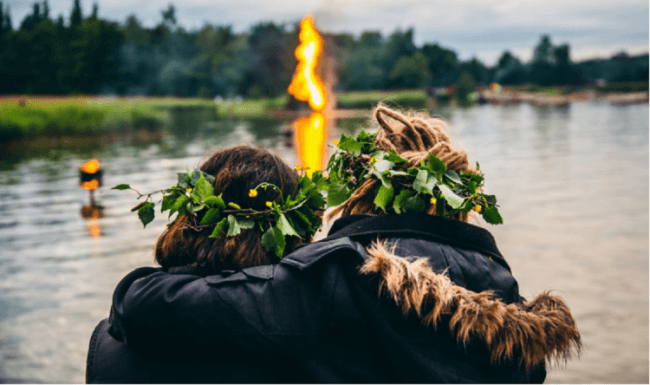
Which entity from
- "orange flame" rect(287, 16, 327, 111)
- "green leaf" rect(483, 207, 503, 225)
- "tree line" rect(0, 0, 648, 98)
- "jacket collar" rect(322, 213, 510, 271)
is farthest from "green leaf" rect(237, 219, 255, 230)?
"tree line" rect(0, 0, 648, 98)

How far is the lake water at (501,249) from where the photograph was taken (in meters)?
7.52

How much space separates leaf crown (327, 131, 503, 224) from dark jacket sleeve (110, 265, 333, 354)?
1.68 ft

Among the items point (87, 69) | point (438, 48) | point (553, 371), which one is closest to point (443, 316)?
point (553, 371)

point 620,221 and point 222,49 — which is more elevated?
point 222,49

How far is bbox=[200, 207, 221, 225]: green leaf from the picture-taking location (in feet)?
8.37

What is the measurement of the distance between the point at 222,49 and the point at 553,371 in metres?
146

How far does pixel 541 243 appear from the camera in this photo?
12.8 metres

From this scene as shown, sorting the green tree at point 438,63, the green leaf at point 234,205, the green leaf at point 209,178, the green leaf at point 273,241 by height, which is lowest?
the green leaf at point 273,241

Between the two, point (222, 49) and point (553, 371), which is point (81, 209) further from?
point (222, 49)

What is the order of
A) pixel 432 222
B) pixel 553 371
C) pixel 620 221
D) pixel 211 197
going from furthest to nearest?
1. pixel 620 221
2. pixel 553 371
3. pixel 211 197
4. pixel 432 222

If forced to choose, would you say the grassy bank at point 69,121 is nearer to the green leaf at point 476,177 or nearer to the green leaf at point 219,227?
the green leaf at point 219,227

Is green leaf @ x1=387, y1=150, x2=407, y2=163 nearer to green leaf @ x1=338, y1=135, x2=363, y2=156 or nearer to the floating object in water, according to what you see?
green leaf @ x1=338, y1=135, x2=363, y2=156

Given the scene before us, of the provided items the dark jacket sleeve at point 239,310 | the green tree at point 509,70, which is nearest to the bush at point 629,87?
the green tree at point 509,70

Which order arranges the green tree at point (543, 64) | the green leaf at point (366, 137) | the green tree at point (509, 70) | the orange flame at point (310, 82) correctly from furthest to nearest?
the green tree at point (509, 70), the green tree at point (543, 64), the orange flame at point (310, 82), the green leaf at point (366, 137)
